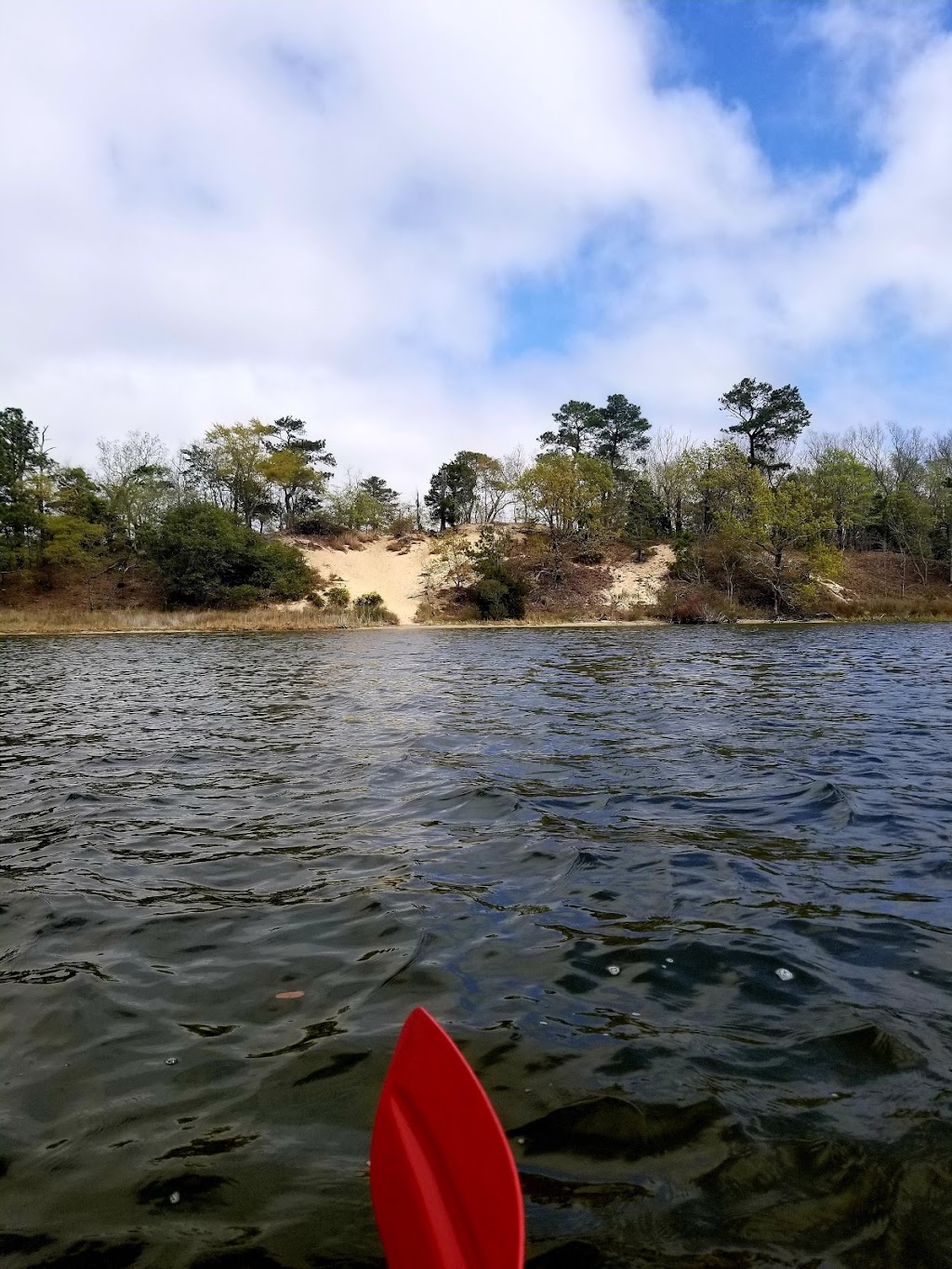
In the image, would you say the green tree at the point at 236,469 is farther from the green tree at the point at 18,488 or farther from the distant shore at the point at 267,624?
the distant shore at the point at 267,624

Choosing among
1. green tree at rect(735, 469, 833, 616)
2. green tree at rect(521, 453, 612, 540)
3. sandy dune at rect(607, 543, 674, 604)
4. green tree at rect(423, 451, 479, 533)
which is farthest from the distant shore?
green tree at rect(423, 451, 479, 533)

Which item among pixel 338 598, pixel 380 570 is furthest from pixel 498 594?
pixel 380 570

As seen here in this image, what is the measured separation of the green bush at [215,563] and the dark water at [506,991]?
42617 millimetres

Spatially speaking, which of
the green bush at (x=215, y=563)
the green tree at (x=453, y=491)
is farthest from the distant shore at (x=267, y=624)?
the green tree at (x=453, y=491)

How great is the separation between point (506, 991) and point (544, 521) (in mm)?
64452

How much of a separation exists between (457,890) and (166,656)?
22.7 meters

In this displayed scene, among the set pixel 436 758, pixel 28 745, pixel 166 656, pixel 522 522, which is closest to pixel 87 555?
pixel 166 656

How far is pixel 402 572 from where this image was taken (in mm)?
61281

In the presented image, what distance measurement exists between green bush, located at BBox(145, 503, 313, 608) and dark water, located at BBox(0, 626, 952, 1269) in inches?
1678

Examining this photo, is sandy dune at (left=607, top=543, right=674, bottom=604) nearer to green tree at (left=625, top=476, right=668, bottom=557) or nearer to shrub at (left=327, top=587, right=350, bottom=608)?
green tree at (left=625, top=476, right=668, bottom=557)

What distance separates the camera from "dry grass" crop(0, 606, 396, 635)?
137ft

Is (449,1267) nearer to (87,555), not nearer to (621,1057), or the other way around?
(621,1057)

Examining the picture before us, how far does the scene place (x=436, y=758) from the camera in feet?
29.6

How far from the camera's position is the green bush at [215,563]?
163 feet
